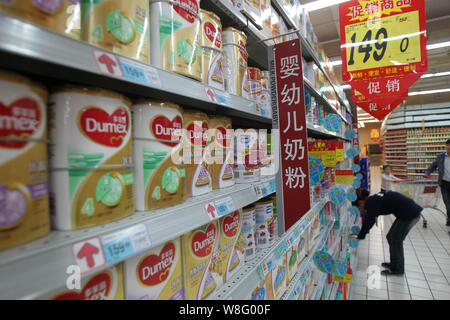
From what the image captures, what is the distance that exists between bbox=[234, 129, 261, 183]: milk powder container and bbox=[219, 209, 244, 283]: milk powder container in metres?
0.18

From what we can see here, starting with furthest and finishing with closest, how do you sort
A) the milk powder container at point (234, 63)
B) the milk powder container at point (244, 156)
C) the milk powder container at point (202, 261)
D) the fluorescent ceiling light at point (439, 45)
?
the fluorescent ceiling light at point (439, 45), the milk powder container at point (244, 156), the milk powder container at point (234, 63), the milk powder container at point (202, 261)

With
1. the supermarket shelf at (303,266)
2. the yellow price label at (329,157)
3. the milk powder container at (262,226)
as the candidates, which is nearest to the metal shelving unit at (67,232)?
the milk powder container at (262,226)

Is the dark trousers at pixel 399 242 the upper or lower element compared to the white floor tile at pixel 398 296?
upper

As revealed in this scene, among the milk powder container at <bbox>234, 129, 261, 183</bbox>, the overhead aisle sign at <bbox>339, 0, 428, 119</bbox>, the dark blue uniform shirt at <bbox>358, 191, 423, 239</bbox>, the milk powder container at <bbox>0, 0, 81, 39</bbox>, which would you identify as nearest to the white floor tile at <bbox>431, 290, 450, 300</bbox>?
the dark blue uniform shirt at <bbox>358, 191, 423, 239</bbox>

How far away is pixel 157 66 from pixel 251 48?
37.7 inches

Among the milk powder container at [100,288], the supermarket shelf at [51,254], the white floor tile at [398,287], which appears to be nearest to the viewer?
the supermarket shelf at [51,254]

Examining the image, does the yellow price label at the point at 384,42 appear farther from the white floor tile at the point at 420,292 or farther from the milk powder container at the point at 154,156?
the milk powder container at the point at 154,156

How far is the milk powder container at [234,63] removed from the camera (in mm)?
1016

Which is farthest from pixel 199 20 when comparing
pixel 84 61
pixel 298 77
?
pixel 298 77

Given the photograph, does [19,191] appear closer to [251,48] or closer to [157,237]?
[157,237]

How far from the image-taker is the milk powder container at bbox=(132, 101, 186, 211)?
66 centimetres

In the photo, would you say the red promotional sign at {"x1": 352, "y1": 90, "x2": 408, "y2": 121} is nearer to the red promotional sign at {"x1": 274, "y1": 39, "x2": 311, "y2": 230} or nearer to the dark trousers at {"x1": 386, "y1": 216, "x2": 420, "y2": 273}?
the dark trousers at {"x1": 386, "y1": 216, "x2": 420, "y2": 273}

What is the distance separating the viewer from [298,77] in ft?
3.87

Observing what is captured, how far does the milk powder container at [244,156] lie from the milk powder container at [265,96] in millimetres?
155
